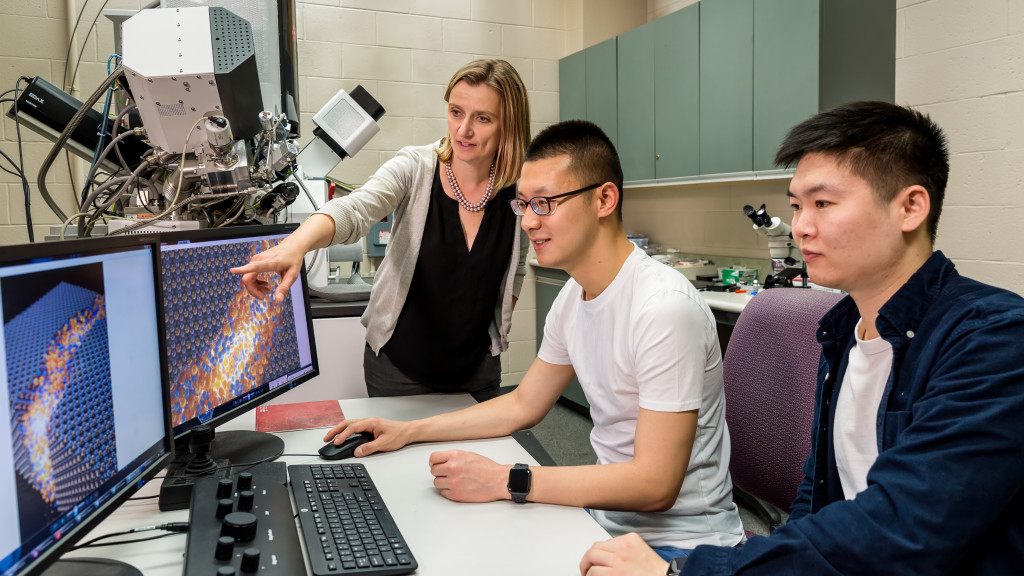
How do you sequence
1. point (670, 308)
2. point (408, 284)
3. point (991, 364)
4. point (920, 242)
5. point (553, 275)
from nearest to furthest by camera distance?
point (991, 364)
point (920, 242)
point (670, 308)
point (408, 284)
point (553, 275)

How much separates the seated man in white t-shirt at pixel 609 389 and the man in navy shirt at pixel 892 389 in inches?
7.6

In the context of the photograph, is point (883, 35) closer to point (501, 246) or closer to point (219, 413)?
point (501, 246)

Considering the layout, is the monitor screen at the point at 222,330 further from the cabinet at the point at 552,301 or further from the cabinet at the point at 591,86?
the cabinet at the point at 591,86

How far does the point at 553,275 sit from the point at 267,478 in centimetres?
323

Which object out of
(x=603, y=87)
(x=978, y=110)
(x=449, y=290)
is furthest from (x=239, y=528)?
(x=603, y=87)

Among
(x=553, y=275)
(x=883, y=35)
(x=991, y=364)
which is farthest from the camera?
(x=553, y=275)

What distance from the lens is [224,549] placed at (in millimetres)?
841

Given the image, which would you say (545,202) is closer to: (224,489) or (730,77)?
(224,489)

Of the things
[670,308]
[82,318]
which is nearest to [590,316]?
[670,308]

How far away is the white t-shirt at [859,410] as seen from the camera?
101 centimetres

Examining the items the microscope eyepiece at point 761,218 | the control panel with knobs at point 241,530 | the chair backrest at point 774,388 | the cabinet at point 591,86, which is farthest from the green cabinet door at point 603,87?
the control panel with knobs at point 241,530

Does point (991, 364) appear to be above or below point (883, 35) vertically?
below

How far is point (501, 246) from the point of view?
6.27 feet

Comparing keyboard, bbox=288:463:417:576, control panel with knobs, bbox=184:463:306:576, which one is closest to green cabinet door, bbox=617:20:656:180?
keyboard, bbox=288:463:417:576
